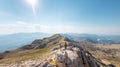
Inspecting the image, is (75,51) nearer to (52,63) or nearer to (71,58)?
(71,58)

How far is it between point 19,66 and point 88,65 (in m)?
20.9

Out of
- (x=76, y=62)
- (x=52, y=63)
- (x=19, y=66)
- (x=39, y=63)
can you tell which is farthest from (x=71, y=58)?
(x=19, y=66)

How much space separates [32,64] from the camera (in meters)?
37.6

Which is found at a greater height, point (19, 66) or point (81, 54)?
point (81, 54)

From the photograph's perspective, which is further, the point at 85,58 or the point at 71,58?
the point at 85,58

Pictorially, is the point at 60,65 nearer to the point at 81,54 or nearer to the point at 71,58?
the point at 71,58

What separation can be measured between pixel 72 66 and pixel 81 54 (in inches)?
289

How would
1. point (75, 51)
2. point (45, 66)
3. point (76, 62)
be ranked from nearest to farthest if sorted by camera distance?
point (45, 66) < point (76, 62) < point (75, 51)

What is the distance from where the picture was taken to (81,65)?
40.1m

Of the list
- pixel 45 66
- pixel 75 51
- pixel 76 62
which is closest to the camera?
pixel 45 66

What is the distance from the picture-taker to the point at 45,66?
36219mm

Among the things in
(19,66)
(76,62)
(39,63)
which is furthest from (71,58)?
(19,66)

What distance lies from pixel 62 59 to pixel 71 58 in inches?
110

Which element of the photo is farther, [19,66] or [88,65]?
[88,65]
